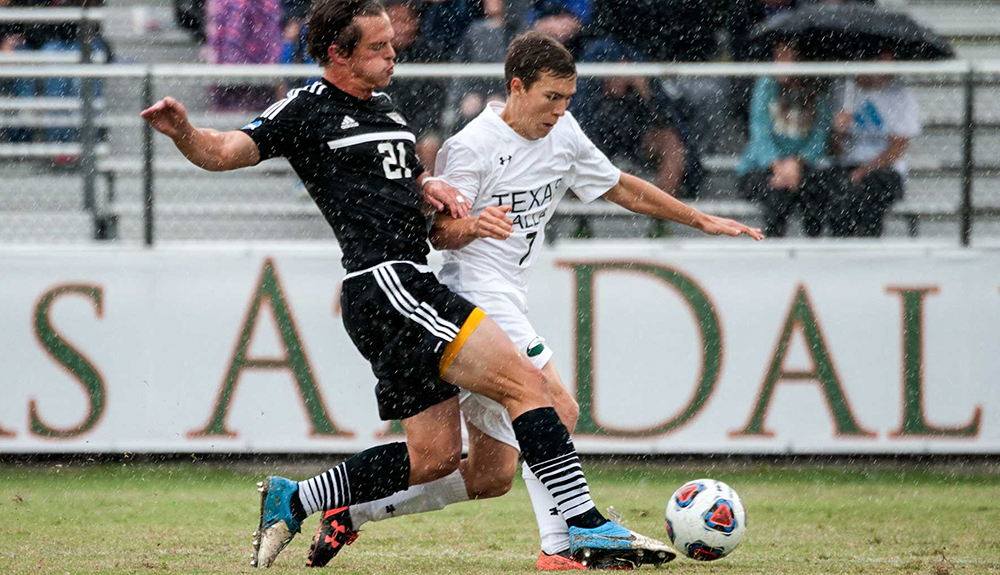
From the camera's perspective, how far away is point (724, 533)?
16.9 ft

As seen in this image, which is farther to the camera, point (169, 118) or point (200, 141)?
point (200, 141)

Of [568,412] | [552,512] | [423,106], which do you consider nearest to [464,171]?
[568,412]

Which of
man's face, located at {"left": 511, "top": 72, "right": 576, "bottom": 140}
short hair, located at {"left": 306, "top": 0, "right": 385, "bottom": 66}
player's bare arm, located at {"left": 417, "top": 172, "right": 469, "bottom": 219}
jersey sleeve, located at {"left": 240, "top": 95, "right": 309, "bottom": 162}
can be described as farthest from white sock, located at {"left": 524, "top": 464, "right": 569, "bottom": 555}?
short hair, located at {"left": 306, "top": 0, "right": 385, "bottom": 66}

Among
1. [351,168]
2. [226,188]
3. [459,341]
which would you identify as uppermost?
[351,168]

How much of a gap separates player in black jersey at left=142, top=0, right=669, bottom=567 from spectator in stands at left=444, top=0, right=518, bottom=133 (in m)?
2.96

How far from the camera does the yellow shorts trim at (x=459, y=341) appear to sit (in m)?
4.90

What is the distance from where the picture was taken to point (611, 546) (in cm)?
487

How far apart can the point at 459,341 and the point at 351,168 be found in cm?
78

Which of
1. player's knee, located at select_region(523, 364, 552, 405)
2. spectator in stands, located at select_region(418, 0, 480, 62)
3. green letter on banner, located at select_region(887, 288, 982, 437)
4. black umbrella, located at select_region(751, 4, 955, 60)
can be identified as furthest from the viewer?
black umbrella, located at select_region(751, 4, 955, 60)

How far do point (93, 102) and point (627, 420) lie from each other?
384 cm

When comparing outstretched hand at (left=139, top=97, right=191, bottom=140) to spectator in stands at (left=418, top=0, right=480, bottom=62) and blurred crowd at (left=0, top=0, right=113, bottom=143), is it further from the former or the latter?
spectator in stands at (left=418, top=0, right=480, bottom=62)

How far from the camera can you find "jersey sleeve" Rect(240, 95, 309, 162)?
16.3 feet

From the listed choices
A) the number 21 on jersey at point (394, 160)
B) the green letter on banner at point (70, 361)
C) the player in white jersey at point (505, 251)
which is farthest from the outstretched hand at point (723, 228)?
the green letter on banner at point (70, 361)

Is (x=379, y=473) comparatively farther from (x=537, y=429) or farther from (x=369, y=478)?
(x=537, y=429)
